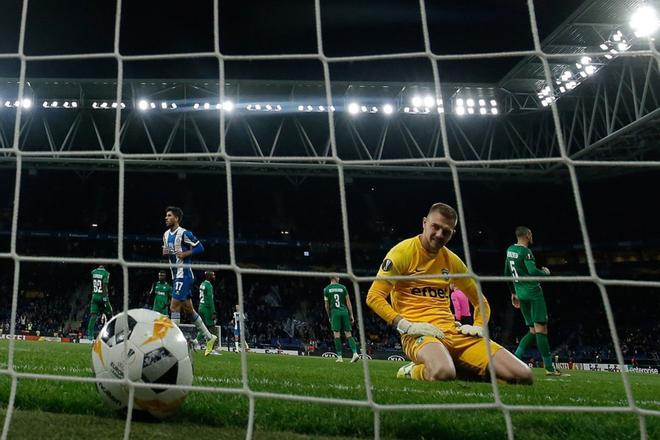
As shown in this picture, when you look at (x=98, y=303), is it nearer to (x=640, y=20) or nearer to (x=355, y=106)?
(x=355, y=106)

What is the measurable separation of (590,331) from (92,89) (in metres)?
16.5

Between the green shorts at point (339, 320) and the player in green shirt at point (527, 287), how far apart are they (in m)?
3.70

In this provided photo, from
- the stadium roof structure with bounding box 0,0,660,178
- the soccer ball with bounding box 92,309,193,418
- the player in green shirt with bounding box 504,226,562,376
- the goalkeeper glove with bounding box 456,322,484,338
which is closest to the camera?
the soccer ball with bounding box 92,309,193,418

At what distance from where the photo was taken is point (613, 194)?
65.5 feet

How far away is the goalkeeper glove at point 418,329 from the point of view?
13.4 feet

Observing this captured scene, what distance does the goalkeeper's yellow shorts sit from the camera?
425 cm

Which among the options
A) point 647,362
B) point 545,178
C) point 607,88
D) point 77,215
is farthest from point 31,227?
point 647,362

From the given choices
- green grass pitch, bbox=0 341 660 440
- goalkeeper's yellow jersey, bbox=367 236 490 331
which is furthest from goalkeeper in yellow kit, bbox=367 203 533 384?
green grass pitch, bbox=0 341 660 440

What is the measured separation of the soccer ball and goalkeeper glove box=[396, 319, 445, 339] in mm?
1963

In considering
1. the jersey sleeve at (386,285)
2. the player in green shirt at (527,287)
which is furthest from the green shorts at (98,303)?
the jersey sleeve at (386,285)

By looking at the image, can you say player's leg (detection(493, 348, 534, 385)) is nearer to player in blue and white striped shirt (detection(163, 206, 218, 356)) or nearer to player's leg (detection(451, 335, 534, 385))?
player's leg (detection(451, 335, 534, 385))

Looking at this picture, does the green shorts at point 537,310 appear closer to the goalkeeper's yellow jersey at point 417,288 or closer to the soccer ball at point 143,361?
the goalkeeper's yellow jersey at point 417,288

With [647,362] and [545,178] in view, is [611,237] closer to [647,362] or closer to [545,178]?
[545,178]

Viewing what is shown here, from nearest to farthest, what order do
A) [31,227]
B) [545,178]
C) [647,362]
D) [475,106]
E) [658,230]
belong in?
[475,106]
[647,362]
[545,178]
[658,230]
[31,227]
